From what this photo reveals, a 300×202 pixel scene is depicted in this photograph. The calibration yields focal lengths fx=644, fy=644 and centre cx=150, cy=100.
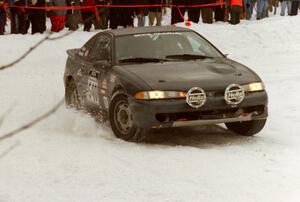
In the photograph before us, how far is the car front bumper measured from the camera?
7.02 meters

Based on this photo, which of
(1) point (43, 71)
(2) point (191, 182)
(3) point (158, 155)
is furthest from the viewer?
(1) point (43, 71)

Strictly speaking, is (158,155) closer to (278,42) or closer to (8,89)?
(8,89)

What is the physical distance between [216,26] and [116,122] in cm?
1316

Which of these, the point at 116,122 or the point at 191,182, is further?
the point at 116,122

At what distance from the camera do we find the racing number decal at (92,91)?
8.30 m

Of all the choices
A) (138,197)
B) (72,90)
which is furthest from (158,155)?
(72,90)

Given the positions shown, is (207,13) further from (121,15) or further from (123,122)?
(123,122)

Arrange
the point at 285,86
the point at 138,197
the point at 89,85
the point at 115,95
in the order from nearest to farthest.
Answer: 1. the point at 138,197
2. the point at 115,95
3. the point at 89,85
4. the point at 285,86

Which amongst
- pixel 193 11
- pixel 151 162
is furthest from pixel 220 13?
pixel 151 162

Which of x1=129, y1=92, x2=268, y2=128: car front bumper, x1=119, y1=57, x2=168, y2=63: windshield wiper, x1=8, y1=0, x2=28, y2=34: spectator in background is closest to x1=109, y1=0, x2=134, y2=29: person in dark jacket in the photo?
x1=8, y1=0, x2=28, y2=34: spectator in background

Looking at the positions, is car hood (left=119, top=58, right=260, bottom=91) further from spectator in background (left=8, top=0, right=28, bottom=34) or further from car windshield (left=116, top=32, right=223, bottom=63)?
spectator in background (left=8, top=0, right=28, bottom=34)

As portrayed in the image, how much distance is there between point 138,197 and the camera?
520 centimetres

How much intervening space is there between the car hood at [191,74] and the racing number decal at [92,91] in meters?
0.71

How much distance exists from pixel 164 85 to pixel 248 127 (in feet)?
4.43
